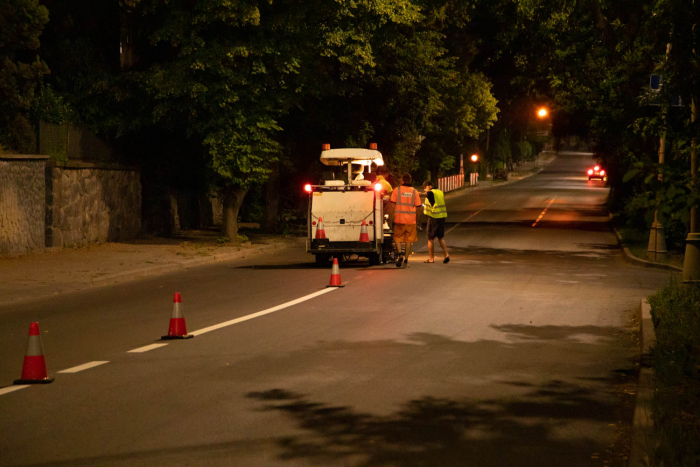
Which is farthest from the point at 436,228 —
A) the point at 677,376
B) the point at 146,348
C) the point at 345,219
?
the point at 677,376

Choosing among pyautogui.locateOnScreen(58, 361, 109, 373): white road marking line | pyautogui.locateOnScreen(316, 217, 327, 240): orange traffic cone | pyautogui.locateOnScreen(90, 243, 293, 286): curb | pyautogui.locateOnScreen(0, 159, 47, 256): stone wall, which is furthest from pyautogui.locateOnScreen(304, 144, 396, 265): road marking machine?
pyautogui.locateOnScreen(58, 361, 109, 373): white road marking line

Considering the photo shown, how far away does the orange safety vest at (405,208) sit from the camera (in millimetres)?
20047

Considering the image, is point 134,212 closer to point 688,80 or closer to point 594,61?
point 594,61

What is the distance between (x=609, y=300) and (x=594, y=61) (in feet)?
54.7

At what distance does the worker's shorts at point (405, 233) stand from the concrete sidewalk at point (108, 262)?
4.68 metres

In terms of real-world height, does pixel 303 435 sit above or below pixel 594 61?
below

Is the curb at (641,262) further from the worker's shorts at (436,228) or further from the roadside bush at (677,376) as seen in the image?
the roadside bush at (677,376)

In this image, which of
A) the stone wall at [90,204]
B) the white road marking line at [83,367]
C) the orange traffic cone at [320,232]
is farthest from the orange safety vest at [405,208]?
the white road marking line at [83,367]

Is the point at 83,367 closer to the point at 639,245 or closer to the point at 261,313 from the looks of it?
the point at 261,313

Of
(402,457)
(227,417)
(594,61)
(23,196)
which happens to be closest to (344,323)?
(227,417)

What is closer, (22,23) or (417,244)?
(22,23)

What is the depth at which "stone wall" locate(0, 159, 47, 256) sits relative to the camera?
2009 centimetres

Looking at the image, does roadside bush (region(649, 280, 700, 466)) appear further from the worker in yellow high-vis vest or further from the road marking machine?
the worker in yellow high-vis vest

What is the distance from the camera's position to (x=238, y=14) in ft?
76.0
